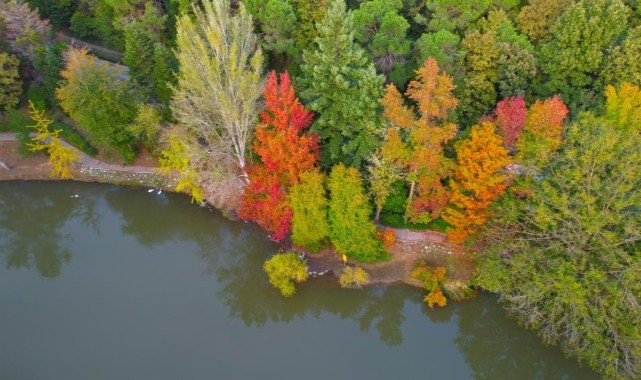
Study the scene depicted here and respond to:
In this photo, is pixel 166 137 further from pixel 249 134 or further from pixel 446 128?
pixel 446 128

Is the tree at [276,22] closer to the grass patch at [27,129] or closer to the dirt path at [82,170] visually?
the dirt path at [82,170]

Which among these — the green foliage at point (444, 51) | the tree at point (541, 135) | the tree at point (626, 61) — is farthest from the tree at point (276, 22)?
the tree at point (626, 61)

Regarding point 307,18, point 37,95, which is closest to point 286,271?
point 307,18

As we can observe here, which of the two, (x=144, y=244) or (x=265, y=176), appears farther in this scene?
(x=144, y=244)

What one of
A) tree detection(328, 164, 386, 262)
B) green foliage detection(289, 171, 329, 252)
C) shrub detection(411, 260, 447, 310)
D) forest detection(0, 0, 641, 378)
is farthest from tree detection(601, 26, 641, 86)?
green foliage detection(289, 171, 329, 252)

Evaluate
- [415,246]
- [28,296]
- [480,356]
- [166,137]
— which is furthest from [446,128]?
[28,296]

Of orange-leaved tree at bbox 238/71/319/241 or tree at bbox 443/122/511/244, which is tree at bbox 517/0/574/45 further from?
orange-leaved tree at bbox 238/71/319/241
